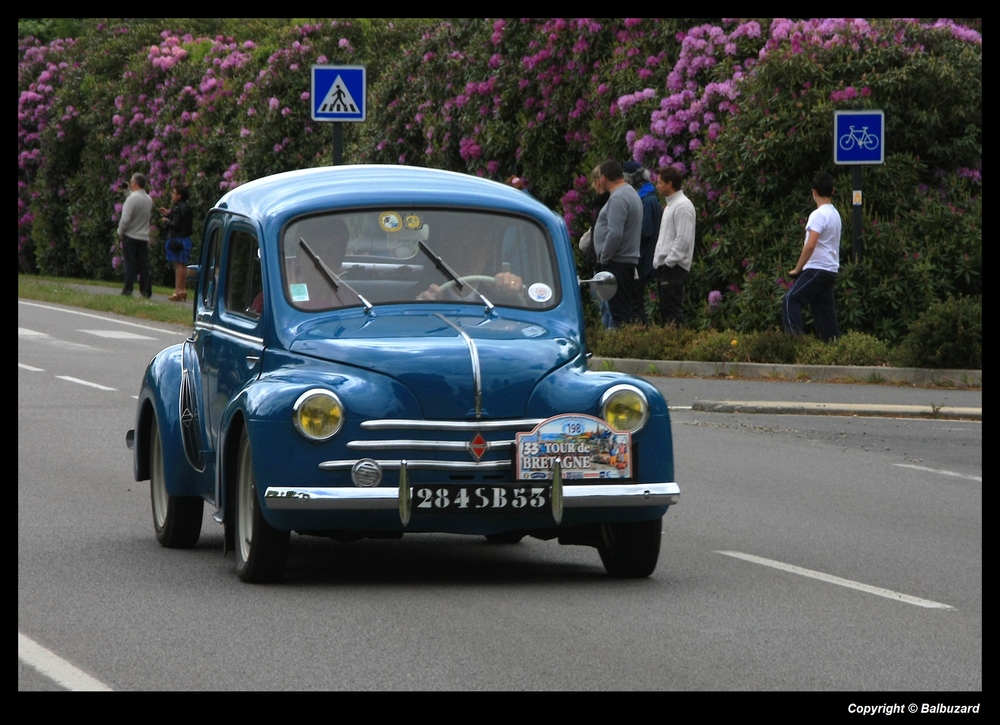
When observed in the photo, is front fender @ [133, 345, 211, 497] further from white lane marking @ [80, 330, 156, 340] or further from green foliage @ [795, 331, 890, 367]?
white lane marking @ [80, 330, 156, 340]

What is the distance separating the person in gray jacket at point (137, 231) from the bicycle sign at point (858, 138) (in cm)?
1435

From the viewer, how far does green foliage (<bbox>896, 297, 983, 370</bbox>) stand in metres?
19.2

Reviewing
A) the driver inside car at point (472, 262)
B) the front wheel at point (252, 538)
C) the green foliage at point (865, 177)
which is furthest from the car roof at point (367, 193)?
the green foliage at point (865, 177)

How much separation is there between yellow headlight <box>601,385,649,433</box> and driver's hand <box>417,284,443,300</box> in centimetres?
115

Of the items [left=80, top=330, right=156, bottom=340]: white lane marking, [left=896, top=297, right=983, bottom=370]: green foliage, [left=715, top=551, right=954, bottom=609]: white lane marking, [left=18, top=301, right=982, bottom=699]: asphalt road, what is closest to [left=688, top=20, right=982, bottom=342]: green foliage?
[left=896, top=297, right=983, bottom=370]: green foliage

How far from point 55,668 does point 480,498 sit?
2.17 m

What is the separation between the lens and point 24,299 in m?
34.5

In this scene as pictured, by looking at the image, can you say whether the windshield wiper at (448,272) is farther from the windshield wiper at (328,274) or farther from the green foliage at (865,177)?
the green foliage at (865,177)

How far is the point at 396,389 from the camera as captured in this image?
8375 millimetres

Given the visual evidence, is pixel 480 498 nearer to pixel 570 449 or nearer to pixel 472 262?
pixel 570 449

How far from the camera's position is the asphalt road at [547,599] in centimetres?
674
